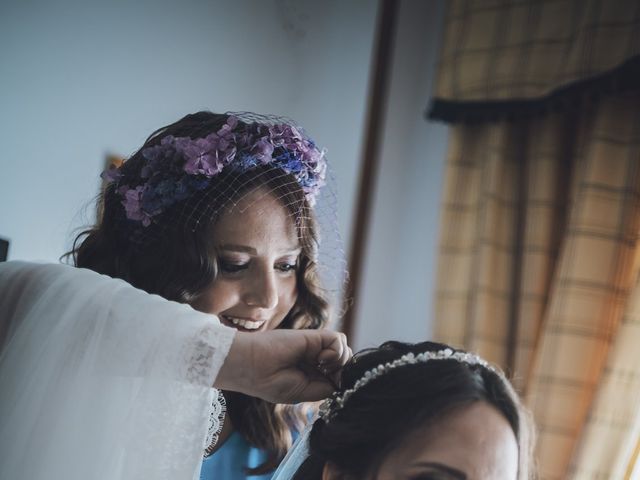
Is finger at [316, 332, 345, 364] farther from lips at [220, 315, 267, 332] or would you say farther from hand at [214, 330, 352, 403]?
lips at [220, 315, 267, 332]

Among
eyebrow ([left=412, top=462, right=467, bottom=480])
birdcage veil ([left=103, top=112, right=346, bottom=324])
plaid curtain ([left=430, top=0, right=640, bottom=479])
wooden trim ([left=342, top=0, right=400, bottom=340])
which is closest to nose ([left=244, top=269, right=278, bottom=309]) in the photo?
birdcage veil ([left=103, top=112, right=346, bottom=324])

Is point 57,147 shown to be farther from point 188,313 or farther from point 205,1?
point 188,313

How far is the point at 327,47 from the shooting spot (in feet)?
9.79

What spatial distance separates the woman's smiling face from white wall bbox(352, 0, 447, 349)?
140 cm

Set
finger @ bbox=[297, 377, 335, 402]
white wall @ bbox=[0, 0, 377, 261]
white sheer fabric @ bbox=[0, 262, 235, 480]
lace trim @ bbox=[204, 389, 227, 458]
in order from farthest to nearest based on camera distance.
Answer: white wall @ bbox=[0, 0, 377, 261] < lace trim @ bbox=[204, 389, 227, 458] < finger @ bbox=[297, 377, 335, 402] < white sheer fabric @ bbox=[0, 262, 235, 480]

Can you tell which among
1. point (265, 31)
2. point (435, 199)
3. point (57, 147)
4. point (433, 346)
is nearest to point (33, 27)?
point (57, 147)

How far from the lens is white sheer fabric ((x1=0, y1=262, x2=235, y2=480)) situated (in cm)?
112

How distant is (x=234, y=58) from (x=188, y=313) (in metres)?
1.59

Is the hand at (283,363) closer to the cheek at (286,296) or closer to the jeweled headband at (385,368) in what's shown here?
the jeweled headband at (385,368)

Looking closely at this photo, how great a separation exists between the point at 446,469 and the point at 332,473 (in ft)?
0.65

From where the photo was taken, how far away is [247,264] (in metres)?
1.55

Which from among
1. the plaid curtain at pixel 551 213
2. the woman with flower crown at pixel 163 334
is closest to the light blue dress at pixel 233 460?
the woman with flower crown at pixel 163 334

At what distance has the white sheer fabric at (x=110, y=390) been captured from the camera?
1118 millimetres

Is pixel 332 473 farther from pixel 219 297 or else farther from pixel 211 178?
pixel 211 178
